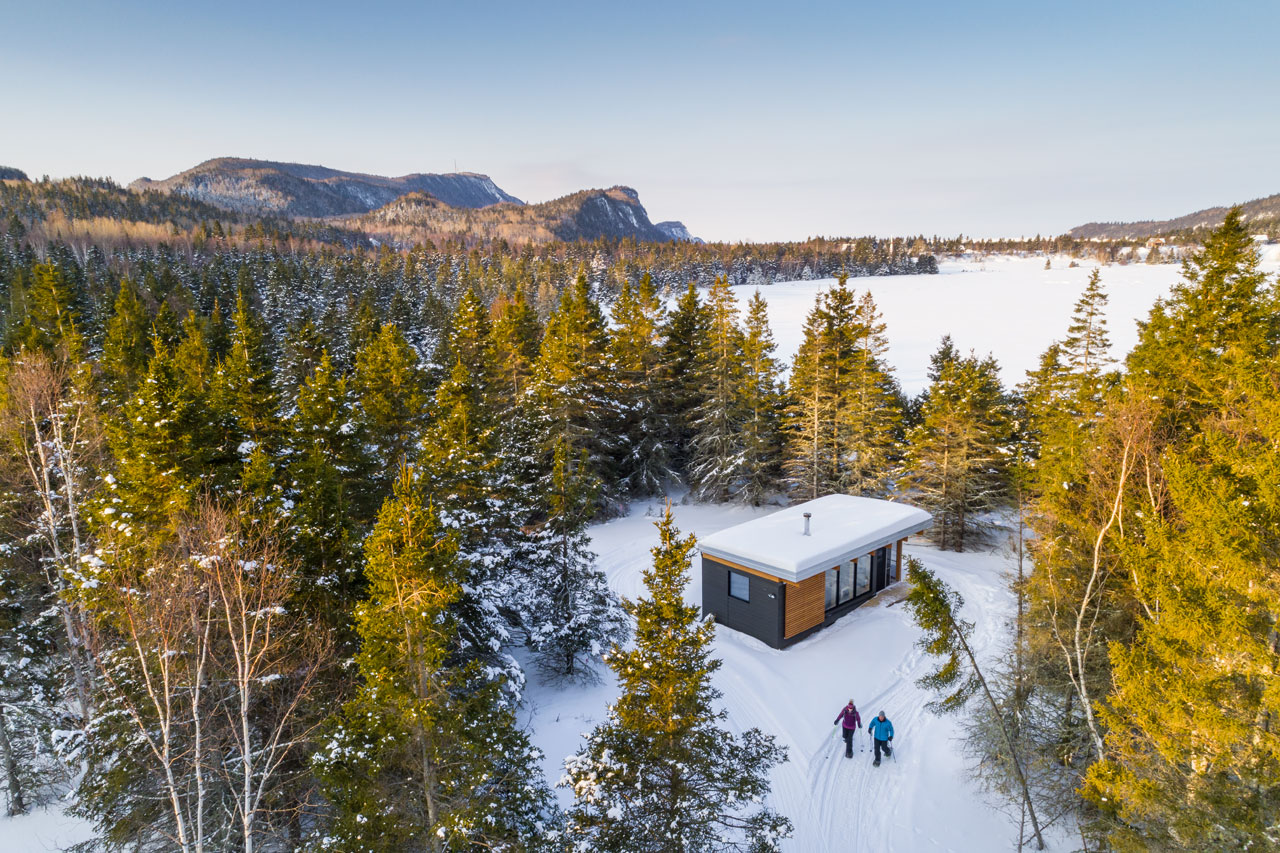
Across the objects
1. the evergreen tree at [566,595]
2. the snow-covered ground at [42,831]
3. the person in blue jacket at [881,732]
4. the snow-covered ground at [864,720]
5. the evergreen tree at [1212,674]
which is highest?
the evergreen tree at [1212,674]

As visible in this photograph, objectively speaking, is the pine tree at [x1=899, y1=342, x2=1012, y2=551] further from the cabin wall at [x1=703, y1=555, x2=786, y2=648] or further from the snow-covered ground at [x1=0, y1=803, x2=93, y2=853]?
the snow-covered ground at [x1=0, y1=803, x2=93, y2=853]

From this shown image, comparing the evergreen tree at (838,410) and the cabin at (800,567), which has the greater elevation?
the evergreen tree at (838,410)

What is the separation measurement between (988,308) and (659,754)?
96.5 meters

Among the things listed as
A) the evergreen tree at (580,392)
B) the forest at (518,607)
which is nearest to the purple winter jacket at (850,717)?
the forest at (518,607)

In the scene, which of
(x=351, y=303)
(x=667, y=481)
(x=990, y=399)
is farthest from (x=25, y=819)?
(x=351, y=303)

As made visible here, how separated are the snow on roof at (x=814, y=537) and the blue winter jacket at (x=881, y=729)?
14.1 ft

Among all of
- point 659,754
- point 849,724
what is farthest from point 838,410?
point 659,754

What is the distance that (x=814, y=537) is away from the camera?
1891cm

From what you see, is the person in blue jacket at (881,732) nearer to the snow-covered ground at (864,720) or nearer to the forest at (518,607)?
the snow-covered ground at (864,720)

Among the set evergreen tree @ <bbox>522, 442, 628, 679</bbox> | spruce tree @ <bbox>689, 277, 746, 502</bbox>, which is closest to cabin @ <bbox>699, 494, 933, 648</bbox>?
evergreen tree @ <bbox>522, 442, 628, 679</bbox>

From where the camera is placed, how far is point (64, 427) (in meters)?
18.5

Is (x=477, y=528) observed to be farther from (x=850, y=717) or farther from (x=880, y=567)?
(x=880, y=567)

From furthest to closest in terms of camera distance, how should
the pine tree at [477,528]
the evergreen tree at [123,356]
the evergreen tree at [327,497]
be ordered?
the evergreen tree at [123,356], the pine tree at [477,528], the evergreen tree at [327,497]

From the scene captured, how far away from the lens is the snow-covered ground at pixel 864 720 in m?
11.8
